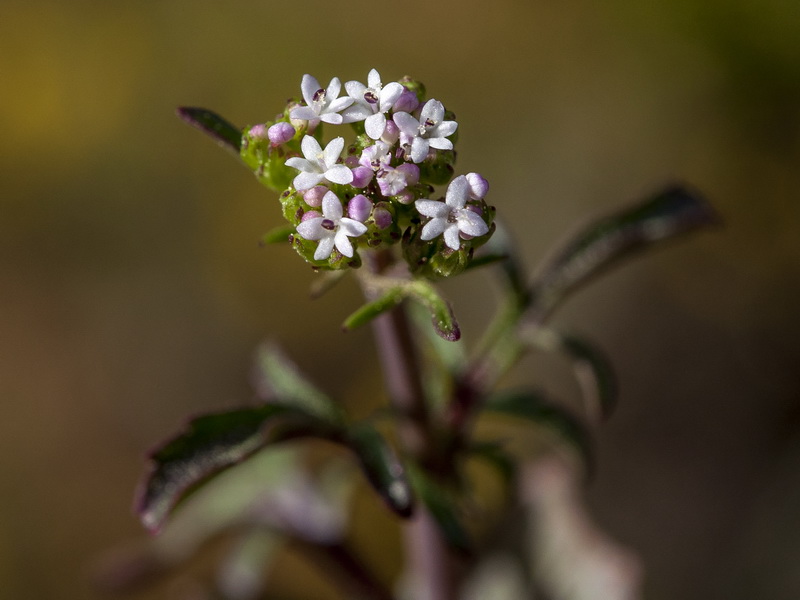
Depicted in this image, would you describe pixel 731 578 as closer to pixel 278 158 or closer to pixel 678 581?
pixel 678 581

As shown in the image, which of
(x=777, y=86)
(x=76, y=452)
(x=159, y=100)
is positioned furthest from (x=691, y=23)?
(x=76, y=452)

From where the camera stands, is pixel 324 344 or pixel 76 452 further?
pixel 324 344

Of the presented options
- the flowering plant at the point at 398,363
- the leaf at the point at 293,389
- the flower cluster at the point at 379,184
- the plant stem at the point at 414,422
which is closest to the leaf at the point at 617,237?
the flowering plant at the point at 398,363

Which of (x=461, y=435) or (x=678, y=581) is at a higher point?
(x=461, y=435)

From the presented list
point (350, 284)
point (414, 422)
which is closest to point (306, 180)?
point (414, 422)

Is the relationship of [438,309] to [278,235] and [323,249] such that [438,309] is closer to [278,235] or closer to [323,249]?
[323,249]

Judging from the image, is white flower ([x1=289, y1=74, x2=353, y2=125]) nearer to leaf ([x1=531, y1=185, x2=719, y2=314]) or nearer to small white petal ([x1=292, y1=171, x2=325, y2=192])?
small white petal ([x1=292, y1=171, x2=325, y2=192])

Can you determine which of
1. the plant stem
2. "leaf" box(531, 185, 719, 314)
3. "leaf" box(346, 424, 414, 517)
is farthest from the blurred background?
"leaf" box(346, 424, 414, 517)
